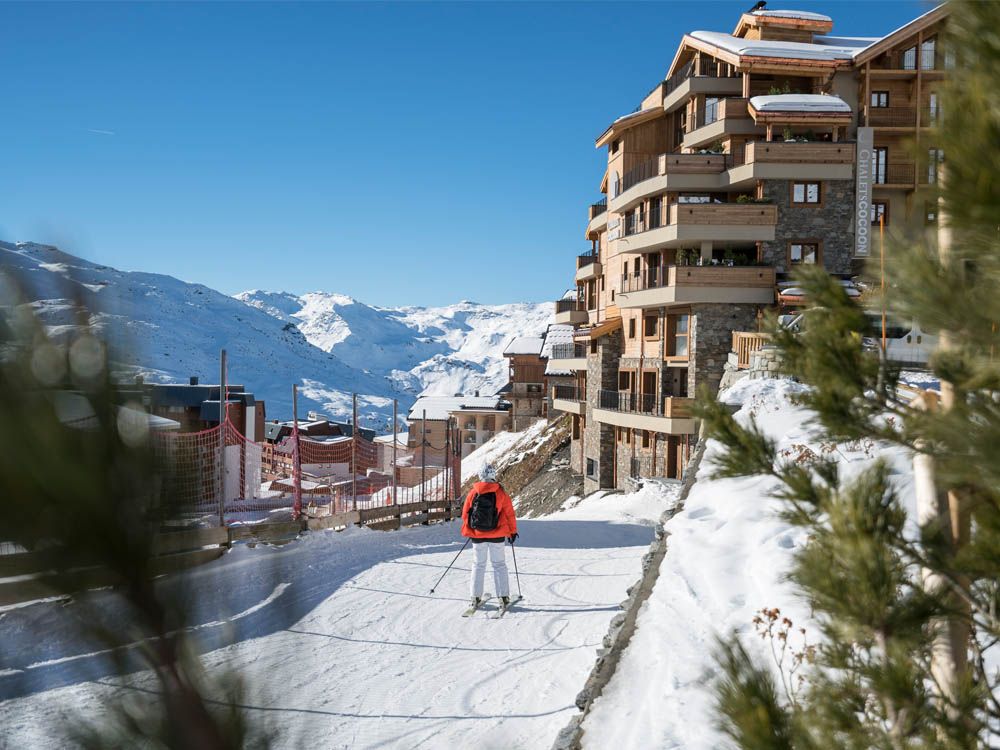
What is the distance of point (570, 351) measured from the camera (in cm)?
3847

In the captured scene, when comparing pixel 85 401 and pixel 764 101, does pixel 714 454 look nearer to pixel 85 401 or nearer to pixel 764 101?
pixel 85 401

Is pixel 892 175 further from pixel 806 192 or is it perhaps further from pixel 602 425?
pixel 602 425

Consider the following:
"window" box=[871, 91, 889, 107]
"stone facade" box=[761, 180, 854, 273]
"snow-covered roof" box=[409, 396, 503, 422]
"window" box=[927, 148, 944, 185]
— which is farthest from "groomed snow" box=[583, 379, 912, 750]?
"snow-covered roof" box=[409, 396, 503, 422]

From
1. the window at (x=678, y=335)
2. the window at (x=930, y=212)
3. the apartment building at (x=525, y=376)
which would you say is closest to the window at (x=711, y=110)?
the window at (x=678, y=335)

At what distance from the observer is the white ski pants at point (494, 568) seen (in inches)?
373

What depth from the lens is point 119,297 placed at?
3.62 feet

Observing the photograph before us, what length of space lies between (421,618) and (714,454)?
6.93 m

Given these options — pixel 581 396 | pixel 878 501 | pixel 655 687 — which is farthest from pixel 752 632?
pixel 581 396

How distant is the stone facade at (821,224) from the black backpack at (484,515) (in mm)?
16647

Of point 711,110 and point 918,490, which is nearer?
point 918,490

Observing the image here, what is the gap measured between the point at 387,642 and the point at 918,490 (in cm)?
659

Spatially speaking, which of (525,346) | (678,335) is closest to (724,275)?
(678,335)

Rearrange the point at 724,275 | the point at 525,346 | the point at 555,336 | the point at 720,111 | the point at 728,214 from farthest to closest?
the point at 525,346, the point at 555,336, the point at 720,111, the point at 728,214, the point at 724,275

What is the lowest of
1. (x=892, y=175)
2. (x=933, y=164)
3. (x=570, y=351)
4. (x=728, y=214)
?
(x=933, y=164)
